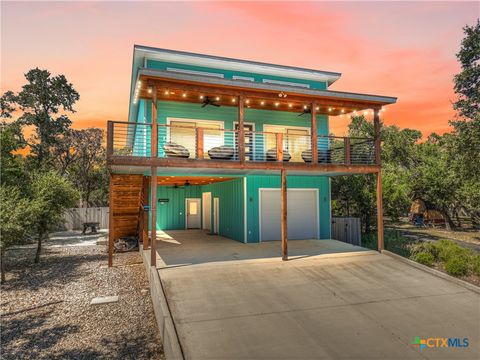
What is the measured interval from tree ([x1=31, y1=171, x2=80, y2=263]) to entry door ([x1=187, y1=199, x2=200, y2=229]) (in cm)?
830

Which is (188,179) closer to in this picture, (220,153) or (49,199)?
(220,153)

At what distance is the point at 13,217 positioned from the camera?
34.4 ft

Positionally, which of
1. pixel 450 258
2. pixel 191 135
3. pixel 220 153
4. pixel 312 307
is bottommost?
pixel 312 307

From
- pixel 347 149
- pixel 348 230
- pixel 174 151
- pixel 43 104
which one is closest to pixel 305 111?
pixel 347 149

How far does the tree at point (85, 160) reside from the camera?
3706cm

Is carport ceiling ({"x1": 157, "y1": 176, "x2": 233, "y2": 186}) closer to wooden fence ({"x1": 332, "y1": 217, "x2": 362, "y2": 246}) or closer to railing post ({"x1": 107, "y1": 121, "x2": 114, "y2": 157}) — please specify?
railing post ({"x1": 107, "y1": 121, "x2": 114, "y2": 157})

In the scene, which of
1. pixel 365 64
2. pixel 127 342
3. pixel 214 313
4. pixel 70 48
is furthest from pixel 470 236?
pixel 70 48

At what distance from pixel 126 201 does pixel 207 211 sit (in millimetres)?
7077

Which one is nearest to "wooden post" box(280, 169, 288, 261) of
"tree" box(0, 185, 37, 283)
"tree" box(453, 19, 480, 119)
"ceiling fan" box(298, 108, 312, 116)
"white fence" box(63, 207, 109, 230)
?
"ceiling fan" box(298, 108, 312, 116)

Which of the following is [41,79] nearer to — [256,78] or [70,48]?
[70,48]

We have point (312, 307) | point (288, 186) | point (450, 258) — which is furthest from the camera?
point (288, 186)

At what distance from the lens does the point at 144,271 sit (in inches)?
460

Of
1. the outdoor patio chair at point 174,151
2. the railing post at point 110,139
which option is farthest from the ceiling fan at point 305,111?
the railing post at point 110,139

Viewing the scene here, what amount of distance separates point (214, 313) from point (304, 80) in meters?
13.8
